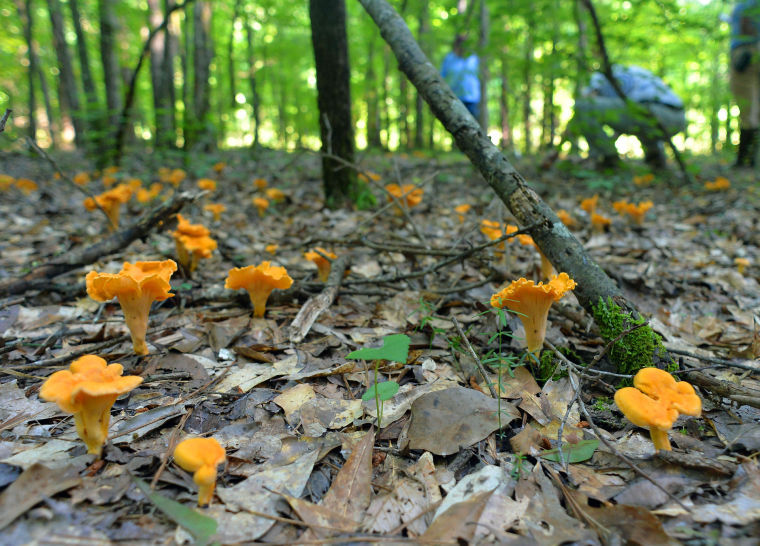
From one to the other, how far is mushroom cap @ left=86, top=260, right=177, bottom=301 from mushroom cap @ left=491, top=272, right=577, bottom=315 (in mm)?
1726

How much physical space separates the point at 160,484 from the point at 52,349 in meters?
1.52

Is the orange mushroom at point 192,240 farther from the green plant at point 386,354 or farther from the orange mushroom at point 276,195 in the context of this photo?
the orange mushroom at point 276,195

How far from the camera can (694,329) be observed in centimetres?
290

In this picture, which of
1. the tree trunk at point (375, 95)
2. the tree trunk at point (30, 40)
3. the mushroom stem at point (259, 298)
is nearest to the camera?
the mushroom stem at point (259, 298)

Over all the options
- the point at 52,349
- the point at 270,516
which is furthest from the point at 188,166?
the point at 270,516

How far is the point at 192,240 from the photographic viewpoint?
10.9ft

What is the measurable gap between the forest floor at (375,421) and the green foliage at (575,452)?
0.03ft

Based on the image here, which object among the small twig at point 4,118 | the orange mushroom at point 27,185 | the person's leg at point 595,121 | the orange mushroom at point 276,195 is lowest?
the orange mushroom at point 276,195

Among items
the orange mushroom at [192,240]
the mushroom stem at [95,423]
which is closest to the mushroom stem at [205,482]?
the mushroom stem at [95,423]

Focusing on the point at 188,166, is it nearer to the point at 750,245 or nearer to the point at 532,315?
the point at 532,315

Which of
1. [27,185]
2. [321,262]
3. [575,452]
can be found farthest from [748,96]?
[27,185]

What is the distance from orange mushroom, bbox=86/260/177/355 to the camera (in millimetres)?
2133

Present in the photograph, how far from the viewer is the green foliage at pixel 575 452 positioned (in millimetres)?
1729

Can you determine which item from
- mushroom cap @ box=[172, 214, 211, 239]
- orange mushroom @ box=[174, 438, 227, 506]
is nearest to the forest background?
mushroom cap @ box=[172, 214, 211, 239]
